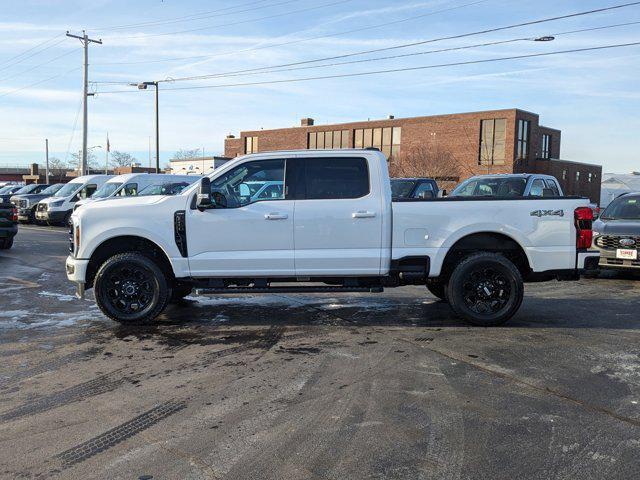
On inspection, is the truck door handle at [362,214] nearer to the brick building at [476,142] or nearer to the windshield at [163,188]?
the windshield at [163,188]

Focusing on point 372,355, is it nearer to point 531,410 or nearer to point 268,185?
point 531,410

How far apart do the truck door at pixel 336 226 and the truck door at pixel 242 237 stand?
173 mm

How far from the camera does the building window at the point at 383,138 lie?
54594 mm

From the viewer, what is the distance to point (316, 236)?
7328 mm

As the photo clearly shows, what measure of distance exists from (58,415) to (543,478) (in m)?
3.47

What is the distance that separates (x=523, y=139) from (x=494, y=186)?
36.2m

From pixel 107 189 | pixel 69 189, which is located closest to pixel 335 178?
pixel 107 189

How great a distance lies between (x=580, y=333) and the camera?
23.9 ft

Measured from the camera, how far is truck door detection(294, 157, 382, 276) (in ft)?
24.0

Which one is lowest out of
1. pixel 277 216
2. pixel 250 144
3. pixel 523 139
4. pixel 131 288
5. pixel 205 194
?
pixel 131 288

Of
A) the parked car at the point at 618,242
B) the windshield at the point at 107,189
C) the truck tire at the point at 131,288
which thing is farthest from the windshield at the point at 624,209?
the windshield at the point at 107,189

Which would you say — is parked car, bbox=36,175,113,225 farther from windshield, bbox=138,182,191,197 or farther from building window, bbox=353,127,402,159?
building window, bbox=353,127,402,159

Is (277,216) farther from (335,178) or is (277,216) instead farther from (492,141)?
(492,141)

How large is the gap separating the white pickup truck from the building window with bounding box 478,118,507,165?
136 ft
